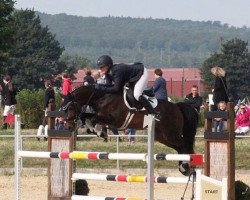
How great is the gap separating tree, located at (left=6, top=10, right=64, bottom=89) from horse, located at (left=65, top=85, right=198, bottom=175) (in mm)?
66375

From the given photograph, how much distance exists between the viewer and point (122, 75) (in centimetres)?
1255

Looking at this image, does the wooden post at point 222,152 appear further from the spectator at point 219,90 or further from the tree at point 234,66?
the tree at point 234,66

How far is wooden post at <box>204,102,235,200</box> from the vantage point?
435 inches

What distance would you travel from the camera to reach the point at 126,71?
41.5ft

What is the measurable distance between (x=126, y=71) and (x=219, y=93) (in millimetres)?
5676

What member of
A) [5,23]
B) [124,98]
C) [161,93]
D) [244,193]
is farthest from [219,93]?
[5,23]

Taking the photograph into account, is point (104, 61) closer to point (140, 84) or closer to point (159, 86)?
point (140, 84)

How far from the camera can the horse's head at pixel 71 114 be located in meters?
12.2

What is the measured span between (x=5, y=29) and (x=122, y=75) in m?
34.2

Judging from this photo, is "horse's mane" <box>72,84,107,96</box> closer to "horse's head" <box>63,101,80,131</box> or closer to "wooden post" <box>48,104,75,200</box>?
"horse's head" <box>63,101,80,131</box>

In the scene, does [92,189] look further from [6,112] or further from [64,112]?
[6,112]

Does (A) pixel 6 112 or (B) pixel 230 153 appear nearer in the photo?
(B) pixel 230 153

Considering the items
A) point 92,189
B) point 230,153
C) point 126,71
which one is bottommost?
point 92,189

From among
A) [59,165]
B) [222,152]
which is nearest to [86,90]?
[59,165]
